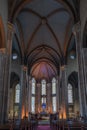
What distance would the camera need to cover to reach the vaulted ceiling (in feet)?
62.8

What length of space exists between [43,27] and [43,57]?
8658 millimetres

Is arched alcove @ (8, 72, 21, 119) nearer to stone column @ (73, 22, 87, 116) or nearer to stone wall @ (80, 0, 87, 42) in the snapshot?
Result: stone column @ (73, 22, 87, 116)

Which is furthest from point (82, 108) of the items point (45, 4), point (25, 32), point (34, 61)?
point (34, 61)

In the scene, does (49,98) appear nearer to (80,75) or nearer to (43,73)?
(43,73)

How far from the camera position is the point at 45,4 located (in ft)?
64.2

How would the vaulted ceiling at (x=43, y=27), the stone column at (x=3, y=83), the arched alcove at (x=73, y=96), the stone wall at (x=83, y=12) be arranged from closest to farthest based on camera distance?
the stone column at (x=3, y=83)
the stone wall at (x=83, y=12)
the vaulted ceiling at (x=43, y=27)
the arched alcove at (x=73, y=96)

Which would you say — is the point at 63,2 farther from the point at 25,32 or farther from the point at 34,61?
the point at 34,61

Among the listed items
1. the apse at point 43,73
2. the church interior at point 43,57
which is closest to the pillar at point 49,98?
the church interior at point 43,57

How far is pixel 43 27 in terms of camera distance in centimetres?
2339

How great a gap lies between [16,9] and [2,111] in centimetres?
895

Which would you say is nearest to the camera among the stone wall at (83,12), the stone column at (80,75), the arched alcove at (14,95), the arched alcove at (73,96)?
the stone column at (80,75)

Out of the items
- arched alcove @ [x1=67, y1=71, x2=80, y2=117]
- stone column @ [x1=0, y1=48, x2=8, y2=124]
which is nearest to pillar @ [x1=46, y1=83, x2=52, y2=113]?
arched alcove @ [x1=67, y1=71, x2=80, y2=117]

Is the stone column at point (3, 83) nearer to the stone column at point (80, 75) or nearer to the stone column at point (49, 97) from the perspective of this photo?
the stone column at point (80, 75)

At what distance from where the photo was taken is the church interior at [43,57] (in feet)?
42.4
